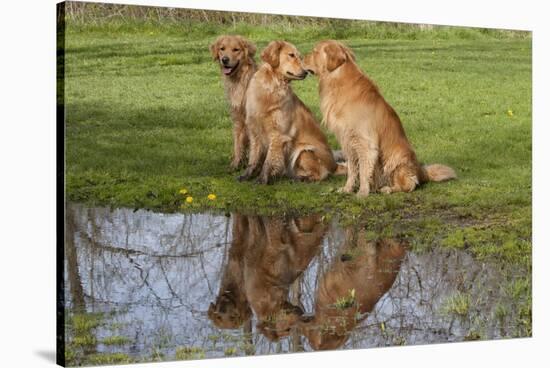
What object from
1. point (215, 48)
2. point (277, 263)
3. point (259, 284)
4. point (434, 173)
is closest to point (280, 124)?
point (215, 48)

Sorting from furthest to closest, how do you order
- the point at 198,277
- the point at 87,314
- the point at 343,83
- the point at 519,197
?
the point at 519,197
the point at 343,83
the point at 198,277
the point at 87,314

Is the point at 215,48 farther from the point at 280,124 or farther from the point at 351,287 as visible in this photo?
the point at 351,287

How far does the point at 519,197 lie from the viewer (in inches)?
299

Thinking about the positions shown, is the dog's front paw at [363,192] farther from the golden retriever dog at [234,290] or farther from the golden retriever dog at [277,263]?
the golden retriever dog at [234,290]

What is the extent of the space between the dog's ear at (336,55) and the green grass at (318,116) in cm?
7

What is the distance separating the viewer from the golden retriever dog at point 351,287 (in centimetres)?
667

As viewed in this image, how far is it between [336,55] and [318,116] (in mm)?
456

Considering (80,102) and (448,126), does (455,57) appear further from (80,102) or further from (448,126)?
(80,102)

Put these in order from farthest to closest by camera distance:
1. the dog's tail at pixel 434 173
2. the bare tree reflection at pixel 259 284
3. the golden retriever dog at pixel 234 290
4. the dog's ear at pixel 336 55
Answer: the dog's tail at pixel 434 173 < the dog's ear at pixel 336 55 < the golden retriever dog at pixel 234 290 < the bare tree reflection at pixel 259 284

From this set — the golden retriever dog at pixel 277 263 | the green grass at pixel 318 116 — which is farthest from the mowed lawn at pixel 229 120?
the golden retriever dog at pixel 277 263

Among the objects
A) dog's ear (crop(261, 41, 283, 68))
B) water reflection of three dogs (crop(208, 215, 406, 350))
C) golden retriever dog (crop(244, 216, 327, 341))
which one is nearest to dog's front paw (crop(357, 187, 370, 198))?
water reflection of three dogs (crop(208, 215, 406, 350))

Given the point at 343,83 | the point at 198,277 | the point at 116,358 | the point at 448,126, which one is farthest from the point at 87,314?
the point at 448,126

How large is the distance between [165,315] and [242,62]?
1.81 m

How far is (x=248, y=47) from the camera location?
672cm
